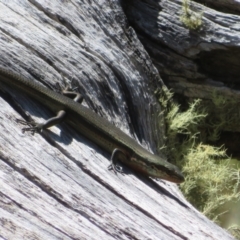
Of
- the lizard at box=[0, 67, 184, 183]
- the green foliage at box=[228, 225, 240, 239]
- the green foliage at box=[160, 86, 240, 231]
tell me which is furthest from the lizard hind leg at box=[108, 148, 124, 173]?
the green foliage at box=[228, 225, 240, 239]

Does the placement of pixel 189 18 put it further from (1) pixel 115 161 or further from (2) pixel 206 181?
(1) pixel 115 161

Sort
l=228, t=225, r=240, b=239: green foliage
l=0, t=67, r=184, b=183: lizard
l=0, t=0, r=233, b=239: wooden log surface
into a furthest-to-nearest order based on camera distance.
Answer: l=228, t=225, r=240, b=239: green foliage, l=0, t=67, r=184, b=183: lizard, l=0, t=0, r=233, b=239: wooden log surface

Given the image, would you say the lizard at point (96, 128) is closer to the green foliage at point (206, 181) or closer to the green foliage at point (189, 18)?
the green foliage at point (206, 181)

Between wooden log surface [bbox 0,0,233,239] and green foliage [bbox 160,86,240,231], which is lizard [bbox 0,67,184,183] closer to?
wooden log surface [bbox 0,0,233,239]

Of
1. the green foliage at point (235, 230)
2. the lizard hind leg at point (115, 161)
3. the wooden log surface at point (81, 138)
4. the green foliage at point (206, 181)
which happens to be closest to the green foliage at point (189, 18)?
the wooden log surface at point (81, 138)

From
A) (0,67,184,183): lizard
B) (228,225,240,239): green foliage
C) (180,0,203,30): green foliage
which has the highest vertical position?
(180,0,203,30): green foliage

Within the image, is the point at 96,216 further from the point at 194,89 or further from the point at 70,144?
the point at 194,89
